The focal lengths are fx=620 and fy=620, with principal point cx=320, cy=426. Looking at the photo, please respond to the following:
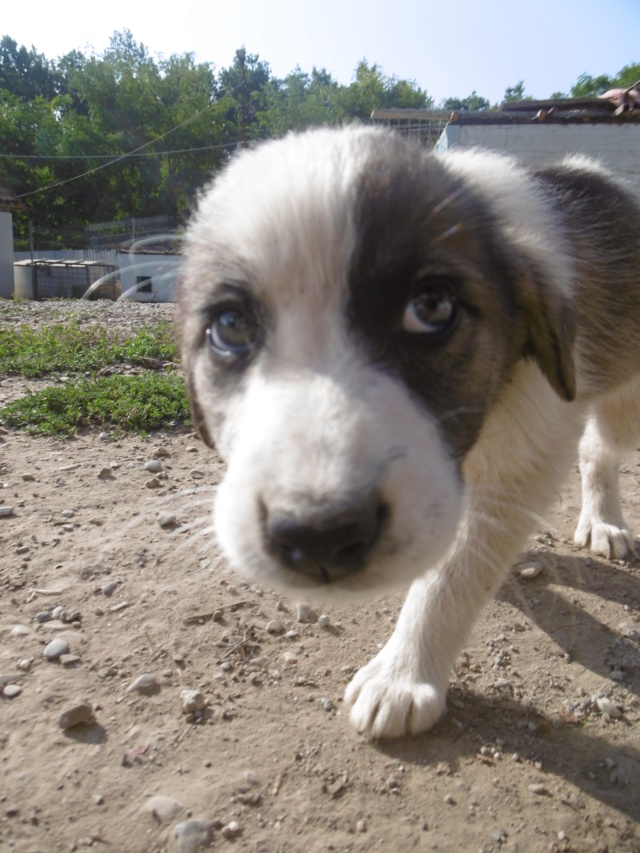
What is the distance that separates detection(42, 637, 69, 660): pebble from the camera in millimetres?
2461

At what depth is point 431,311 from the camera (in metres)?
1.79

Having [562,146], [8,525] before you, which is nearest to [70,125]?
[562,146]

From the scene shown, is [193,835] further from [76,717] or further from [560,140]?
[560,140]

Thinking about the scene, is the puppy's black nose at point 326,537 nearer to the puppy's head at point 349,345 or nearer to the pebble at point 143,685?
the puppy's head at point 349,345

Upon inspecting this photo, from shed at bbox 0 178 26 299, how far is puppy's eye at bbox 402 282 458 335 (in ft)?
82.4

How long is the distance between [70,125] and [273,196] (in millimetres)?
60711

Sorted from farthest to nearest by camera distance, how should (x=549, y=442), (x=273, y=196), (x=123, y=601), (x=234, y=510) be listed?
(x=123, y=601) < (x=549, y=442) < (x=273, y=196) < (x=234, y=510)

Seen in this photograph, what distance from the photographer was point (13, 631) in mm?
2586

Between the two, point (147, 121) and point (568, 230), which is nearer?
point (568, 230)

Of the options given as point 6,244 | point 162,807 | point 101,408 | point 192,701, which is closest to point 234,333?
point 192,701

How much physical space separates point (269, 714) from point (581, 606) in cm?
163

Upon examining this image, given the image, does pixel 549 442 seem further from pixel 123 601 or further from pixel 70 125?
pixel 70 125

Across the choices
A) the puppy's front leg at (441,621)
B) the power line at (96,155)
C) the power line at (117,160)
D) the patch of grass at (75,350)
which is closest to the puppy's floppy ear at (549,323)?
the puppy's front leg at (441,621)

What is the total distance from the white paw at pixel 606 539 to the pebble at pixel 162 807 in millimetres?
2614
